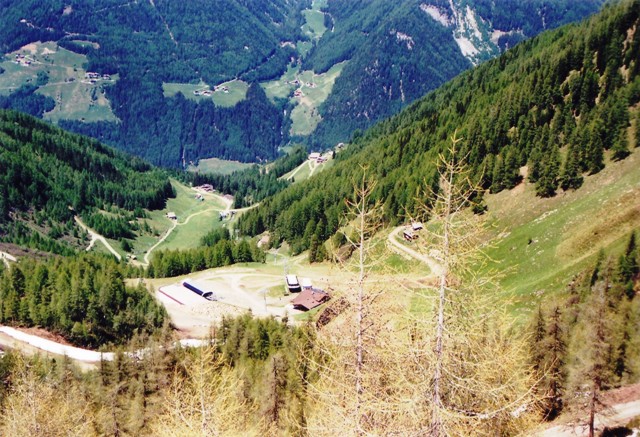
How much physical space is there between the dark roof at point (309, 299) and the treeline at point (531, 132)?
24829 mm

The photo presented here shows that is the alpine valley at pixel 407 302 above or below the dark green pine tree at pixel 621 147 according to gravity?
below

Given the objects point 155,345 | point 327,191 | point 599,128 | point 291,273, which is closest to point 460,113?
point 327,191

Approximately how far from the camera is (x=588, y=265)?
78.1 m

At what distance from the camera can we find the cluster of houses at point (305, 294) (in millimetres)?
102562

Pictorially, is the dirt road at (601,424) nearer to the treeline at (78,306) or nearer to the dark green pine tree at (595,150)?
the dark green pine tree at (595,150)

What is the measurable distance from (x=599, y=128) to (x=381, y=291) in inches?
4534

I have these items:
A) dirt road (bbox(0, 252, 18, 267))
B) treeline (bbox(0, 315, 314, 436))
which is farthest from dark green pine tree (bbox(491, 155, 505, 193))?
dirt road (bbox(0, 252, 18, 267))

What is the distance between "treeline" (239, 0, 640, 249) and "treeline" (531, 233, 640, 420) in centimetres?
3596

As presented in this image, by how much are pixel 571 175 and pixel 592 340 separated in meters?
75.6

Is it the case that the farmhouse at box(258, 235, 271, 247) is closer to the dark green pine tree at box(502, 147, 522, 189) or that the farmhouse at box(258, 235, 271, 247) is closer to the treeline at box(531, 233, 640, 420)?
the dark green pine tree at box(502, 147, 522, 189)

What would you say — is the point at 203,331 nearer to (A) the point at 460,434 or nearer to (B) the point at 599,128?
(A) the point at 460,434

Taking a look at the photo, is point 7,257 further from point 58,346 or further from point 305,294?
point 305,294

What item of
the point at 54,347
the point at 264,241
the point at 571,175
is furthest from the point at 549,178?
the point at 54,347

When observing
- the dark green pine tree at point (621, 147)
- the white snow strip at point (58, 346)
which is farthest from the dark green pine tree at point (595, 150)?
the white snow strip at point (58, 346)
